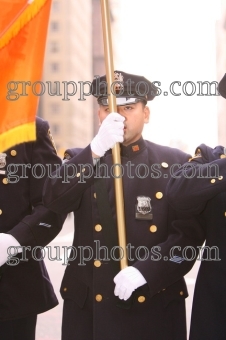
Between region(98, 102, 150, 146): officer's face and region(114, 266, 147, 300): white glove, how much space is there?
1.39 ft

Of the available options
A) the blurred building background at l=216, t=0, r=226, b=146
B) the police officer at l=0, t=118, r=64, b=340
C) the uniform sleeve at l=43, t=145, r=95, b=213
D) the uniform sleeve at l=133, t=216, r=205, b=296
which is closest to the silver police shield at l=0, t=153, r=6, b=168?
the police officer at l=0, t=118, r=64, b=340

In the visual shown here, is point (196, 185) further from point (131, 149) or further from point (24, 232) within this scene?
point (24, 232)

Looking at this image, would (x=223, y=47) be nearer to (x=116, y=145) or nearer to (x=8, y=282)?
(x=116, y=145)

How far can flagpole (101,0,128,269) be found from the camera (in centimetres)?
136

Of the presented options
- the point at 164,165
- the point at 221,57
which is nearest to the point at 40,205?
the point at 164,165

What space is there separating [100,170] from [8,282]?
0.48 metres

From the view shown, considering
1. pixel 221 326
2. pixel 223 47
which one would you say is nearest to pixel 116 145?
pixel 221 326

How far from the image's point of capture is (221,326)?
4.16 ft

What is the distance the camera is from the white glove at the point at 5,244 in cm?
141

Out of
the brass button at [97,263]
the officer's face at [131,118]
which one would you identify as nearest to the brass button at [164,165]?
the officer's face at [131,118]

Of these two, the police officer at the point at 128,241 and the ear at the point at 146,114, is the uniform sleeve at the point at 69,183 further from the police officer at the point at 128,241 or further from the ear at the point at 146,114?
the ear at the point at 146,114

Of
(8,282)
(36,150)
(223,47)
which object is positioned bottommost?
(8,282)

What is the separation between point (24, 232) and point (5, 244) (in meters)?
0.07

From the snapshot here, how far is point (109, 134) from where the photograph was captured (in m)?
1.33
